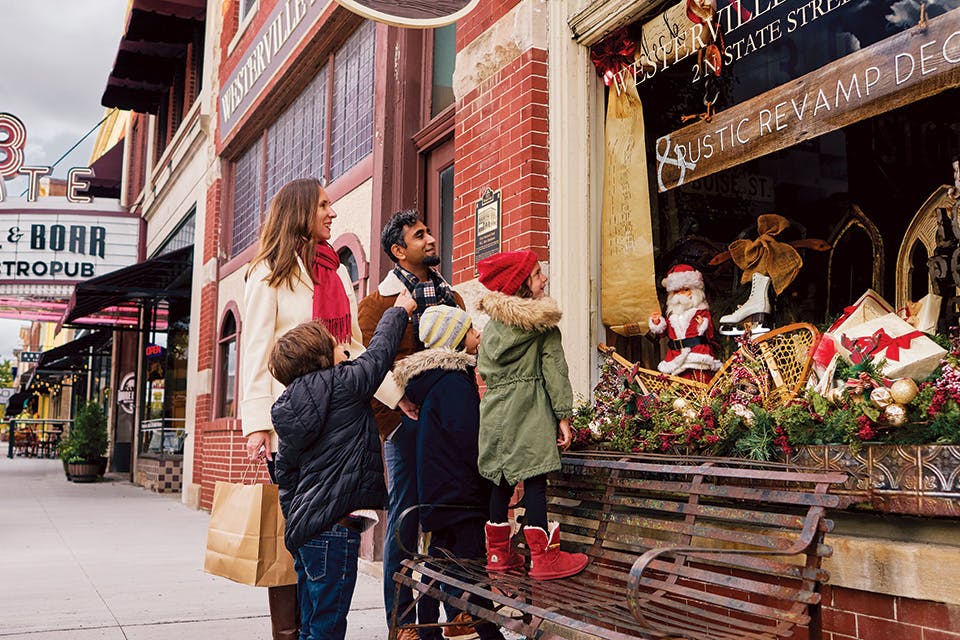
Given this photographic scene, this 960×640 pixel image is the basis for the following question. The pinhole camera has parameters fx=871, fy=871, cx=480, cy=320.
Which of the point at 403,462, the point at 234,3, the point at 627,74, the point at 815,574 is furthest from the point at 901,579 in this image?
the point at 234,3

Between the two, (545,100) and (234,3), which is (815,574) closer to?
(545,100)

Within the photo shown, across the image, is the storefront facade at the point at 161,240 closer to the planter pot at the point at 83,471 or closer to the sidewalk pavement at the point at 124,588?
the planter pot at the point at 83,471

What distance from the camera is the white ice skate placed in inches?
173

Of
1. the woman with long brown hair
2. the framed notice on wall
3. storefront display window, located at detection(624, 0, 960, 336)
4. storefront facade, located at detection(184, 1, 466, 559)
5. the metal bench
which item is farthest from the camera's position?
storefront facade, located at detection(184, 1, 466, 559)

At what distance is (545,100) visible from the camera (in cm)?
510

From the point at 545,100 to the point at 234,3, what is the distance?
351 inches

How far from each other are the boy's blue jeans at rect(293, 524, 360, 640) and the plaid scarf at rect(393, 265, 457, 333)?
110 cm

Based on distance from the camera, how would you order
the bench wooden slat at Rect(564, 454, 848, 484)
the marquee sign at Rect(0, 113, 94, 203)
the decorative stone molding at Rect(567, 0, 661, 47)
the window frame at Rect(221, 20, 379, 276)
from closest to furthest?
the bench wooden slat at Rect(564, 454, 848, 484)
the decorative stone molding at Rect(567, 0, 661, 47)
the window frame at Rect(221, 20, 379, 276)
the marquee sign at Rect(0, 113, 94, 203)

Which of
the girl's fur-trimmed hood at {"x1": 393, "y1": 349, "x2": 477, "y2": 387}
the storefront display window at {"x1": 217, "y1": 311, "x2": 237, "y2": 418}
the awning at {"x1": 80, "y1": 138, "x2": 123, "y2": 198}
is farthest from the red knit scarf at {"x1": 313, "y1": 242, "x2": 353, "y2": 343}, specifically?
the awning at {"x1": 80, "y1": 138, "x2": 123, "y2": 198}

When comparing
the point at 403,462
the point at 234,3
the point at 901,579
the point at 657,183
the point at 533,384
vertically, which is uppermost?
the point at 234,3

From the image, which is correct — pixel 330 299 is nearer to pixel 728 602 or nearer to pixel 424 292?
pixel 424 292

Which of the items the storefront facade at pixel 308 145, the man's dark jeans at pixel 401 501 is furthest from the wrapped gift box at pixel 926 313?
the storefront facade at pixel 308 145

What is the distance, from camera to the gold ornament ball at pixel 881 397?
9.64 feet

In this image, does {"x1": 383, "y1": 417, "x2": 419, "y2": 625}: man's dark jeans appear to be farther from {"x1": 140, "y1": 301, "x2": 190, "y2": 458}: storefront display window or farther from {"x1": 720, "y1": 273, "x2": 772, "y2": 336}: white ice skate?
{"x1": 140, "y1": 301, "x2": 190, "y2": 458}: storefront display window
